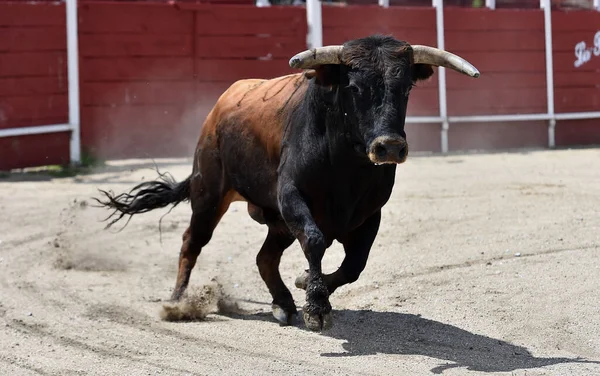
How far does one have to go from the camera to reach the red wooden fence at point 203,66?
10789 millimetres

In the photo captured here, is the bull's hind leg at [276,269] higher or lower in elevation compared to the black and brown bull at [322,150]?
lower

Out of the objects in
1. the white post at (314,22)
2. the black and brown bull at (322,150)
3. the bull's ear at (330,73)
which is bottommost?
the black and brown bull at (322,150)

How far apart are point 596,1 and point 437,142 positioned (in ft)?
9.83

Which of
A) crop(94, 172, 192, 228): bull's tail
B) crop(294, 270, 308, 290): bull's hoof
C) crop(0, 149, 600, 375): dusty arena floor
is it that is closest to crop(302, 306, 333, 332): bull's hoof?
crop(0, 149, 600, 375): dusty arena floor

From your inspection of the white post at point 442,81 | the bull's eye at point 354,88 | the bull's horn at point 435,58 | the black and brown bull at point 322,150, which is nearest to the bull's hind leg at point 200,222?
the black and brown bull at point 322,150

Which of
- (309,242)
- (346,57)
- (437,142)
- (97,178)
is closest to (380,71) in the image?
(346,57)

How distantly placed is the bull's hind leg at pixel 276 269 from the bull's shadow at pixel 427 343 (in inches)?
5.7

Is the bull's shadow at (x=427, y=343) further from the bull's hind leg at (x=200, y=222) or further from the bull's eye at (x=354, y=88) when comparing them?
the bull's eye at (x=354, y=88)

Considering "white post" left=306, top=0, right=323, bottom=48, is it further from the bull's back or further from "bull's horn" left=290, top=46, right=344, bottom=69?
"bull's horn" left=290, top=46, right=344, bottom=69

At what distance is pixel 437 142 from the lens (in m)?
12.8

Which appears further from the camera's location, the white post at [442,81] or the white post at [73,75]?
the white post at [442,81]

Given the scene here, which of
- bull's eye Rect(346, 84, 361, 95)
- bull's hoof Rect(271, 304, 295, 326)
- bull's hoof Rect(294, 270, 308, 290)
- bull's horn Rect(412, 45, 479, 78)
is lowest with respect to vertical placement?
bull's hoof Rect(271, 304, 295, 326)

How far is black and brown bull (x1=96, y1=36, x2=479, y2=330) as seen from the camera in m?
4.58

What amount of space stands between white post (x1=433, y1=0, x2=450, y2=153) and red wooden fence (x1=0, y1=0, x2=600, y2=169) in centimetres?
9
